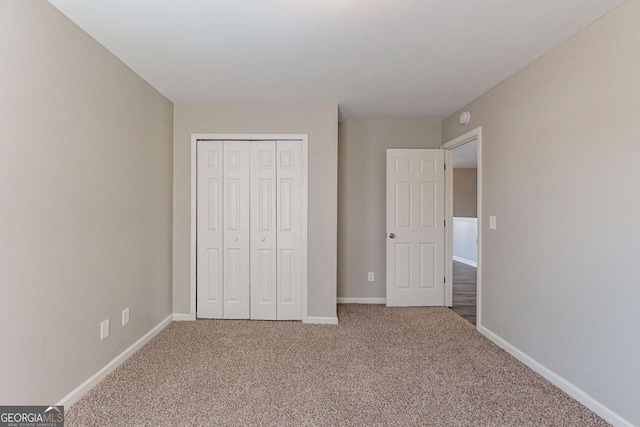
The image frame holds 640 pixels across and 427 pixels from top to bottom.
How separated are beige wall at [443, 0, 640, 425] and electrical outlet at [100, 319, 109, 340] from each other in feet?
10.5

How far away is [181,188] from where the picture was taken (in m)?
3.32

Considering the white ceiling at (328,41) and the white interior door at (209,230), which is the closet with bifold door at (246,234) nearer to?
the white interior door at (209,230)

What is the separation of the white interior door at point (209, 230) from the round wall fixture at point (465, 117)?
8.85 feet

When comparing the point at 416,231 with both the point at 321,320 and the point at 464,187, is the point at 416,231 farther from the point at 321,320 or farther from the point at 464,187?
the point at 464,187

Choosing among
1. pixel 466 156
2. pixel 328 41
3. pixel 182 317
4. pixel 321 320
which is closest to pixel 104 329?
pixel 182 317

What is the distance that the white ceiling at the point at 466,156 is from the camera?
18.1 feet

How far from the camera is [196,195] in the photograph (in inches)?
131

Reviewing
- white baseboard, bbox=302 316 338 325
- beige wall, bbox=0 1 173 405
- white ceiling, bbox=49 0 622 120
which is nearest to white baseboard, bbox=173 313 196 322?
beige wall, bbox=0 1 173 405

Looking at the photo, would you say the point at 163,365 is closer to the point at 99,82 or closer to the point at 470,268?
the point at 99,82

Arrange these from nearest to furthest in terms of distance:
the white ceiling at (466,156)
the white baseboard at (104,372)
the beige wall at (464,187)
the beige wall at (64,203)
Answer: the beige wall at (64,203) → the white baseboard at (104,372) → the white ceiling at (466,156) → the beige wall at (464,187)

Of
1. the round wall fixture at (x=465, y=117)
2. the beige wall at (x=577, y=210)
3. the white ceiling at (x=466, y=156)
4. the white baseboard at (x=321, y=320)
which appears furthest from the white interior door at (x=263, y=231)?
the white ceiling at (x=466, y=156)

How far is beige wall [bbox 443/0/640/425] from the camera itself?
1.68 m

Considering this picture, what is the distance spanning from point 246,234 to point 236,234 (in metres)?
0.11

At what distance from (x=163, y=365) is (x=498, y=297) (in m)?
2.92
